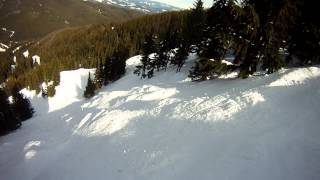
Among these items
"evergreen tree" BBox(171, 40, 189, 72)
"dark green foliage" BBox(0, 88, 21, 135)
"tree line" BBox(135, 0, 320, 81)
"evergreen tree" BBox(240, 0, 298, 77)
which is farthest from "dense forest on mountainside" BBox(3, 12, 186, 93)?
"evergreen tree" BBox(240, 0, 298, 77)

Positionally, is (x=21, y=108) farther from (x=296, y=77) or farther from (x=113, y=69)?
(x=296, y=77)

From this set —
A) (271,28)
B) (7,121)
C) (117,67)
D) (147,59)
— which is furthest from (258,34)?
(117,67)

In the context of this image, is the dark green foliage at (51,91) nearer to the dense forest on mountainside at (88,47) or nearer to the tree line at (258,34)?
the dense forest on mountainside at (88,47)

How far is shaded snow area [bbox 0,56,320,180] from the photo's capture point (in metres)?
19.2

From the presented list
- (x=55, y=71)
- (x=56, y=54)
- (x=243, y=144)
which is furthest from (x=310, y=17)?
(x=56, y=54)

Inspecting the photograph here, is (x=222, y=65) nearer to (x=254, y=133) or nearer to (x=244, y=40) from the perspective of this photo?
(x=244, y=40)

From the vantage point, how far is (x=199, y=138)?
2309 cm

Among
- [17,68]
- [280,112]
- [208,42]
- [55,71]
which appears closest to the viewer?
[280,112]

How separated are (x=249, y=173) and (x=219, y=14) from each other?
66.1 ft

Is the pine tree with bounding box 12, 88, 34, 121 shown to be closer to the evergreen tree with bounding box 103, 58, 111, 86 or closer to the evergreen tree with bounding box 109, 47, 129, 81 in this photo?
the evergreen tree with bounding box 103, 58, 111, 86

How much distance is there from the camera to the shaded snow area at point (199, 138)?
1923 centimetres

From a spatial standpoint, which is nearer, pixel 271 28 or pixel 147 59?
pixel 271 28

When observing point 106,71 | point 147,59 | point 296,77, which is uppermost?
point 296,77

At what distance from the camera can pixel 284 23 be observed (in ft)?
107
